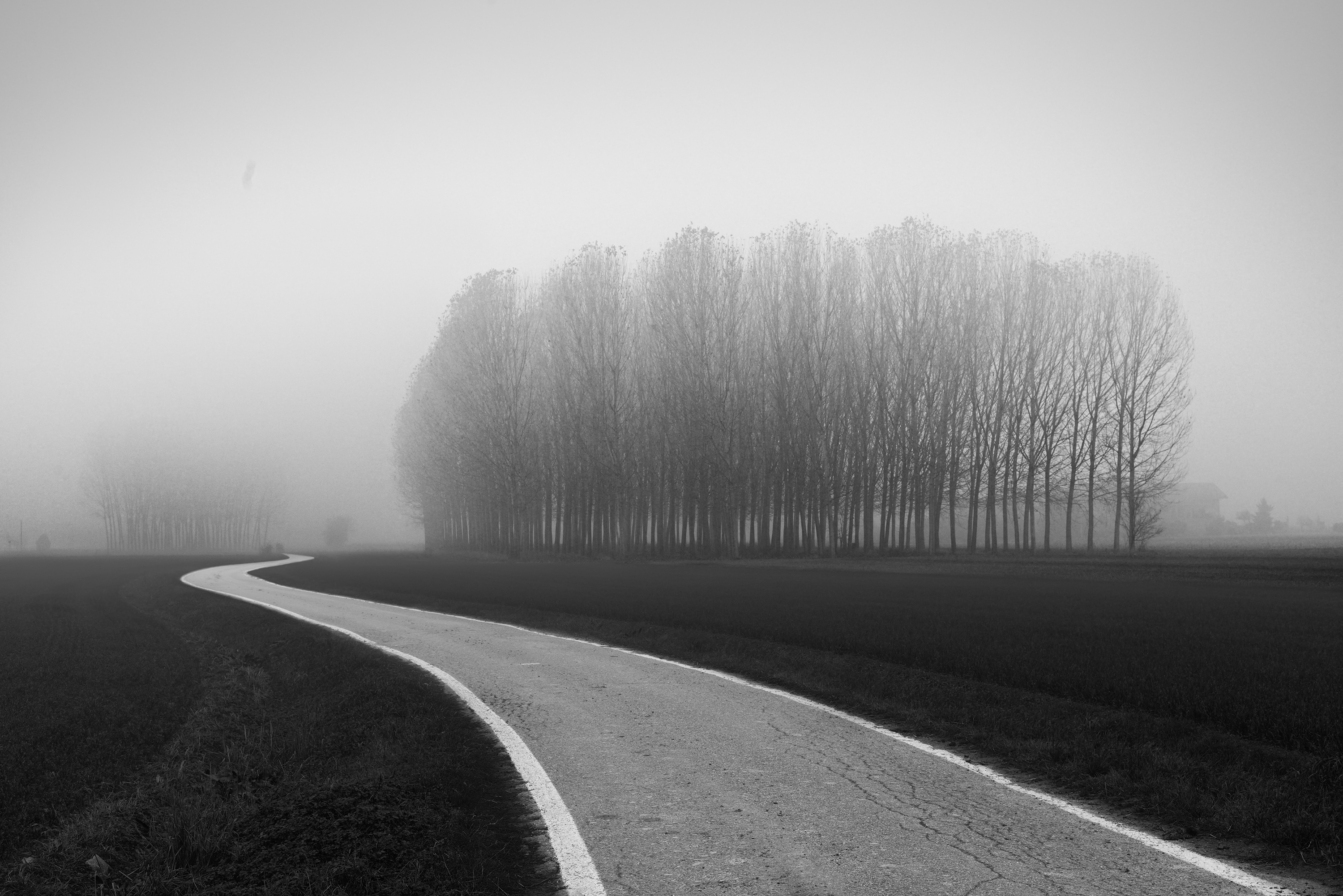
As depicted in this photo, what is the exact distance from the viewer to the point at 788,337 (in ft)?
159

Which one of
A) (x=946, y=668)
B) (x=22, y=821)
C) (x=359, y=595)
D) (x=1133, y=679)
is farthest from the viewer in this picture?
(x=359, y=595)

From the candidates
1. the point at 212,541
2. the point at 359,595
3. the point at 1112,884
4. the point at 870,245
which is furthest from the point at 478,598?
the point at 212,541

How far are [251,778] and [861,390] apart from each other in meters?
42.5

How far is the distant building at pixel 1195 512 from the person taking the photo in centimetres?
8881

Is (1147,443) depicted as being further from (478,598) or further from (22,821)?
(22,821)

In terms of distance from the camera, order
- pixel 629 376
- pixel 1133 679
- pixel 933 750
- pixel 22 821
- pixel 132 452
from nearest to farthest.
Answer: pixel 22 821
pixel 933 750
pixel 1133 679
pixel 629 376
pixel 132 452

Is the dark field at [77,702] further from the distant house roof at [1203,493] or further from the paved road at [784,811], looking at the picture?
the distant house roof at [1203,493]

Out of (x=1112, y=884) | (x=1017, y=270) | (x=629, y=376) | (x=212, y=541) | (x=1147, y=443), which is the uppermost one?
(x=1017, y=270)

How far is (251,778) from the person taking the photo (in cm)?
732

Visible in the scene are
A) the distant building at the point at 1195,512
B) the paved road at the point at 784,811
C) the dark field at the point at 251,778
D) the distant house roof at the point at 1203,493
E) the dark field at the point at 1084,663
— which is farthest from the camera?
the distant house roof at the point at 1203,493

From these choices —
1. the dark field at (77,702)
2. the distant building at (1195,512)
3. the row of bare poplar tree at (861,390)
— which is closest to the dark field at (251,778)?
the dark field at (77,702)

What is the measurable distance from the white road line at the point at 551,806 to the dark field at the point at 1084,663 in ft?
12.4

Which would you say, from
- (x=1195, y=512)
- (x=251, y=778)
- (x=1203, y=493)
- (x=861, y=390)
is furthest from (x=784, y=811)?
(x=1203, y=493)

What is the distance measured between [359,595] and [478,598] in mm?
6382
